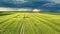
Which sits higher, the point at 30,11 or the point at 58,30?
the point at 30,11

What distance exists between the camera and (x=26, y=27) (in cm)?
1155

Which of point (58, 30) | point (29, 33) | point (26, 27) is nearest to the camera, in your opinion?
point (29, 33)

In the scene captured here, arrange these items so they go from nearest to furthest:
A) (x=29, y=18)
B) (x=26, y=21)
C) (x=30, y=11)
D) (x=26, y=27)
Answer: (x=26, y=27), (x=30, y=11), (x=26, y=21), (x=29, y=18)

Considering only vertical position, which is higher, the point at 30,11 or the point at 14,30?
the point at 30,11

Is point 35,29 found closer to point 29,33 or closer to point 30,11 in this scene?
point 29,33

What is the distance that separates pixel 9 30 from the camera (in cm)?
1095

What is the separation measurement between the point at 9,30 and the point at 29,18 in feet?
11.3

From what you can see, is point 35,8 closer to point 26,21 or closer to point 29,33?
point 26,21

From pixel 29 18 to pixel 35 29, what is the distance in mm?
3065

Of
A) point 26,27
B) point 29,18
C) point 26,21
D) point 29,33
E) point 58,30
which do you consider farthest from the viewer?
point 29,18

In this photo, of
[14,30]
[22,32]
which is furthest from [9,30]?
[22,32]

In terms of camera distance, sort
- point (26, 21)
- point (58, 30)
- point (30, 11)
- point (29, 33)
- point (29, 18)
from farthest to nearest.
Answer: point (29, 18)
point (26, 21)
point (30, 11)
point (58, 30)
point (29, 33)

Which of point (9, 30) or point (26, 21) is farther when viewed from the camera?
point (26, 21)

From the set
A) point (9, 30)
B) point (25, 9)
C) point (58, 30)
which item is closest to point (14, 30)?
point (9, 30)
